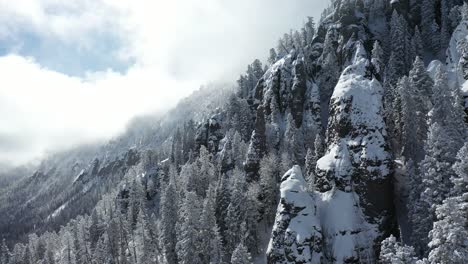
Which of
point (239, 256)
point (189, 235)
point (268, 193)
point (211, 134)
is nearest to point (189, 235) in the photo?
point (189, 235)

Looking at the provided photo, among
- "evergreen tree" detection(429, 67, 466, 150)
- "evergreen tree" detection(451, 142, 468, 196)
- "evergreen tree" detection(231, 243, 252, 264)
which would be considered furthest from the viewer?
"evergreen tree" detection(429, 67, 466, 150)

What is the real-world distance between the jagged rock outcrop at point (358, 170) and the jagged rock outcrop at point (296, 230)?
2606 millimetres

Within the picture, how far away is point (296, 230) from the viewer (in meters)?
60.5

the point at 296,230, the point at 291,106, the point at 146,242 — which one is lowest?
the point at 296,230

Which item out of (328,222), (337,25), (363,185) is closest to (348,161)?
(363,185)

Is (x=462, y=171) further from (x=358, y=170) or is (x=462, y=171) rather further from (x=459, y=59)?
(x=459, y=59)

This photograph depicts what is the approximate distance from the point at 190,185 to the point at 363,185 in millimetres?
54984

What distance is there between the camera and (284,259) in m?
59.7

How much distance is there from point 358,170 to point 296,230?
44.6 feet

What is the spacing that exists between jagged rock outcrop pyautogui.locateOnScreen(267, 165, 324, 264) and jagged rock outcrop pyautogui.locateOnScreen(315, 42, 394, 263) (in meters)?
2.61

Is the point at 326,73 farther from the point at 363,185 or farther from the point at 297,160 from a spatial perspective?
the point at 363,185

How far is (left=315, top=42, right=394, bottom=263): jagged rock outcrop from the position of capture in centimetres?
5903

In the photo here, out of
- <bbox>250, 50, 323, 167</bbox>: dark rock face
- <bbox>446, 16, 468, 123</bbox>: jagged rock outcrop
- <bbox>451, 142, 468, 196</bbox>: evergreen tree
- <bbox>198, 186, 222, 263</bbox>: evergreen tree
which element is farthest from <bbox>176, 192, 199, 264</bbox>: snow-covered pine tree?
<bbox>446, 16, 468, 123</bbox>: jagged rock outcrop

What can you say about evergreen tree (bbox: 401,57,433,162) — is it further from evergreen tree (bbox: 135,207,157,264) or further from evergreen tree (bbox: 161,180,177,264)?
evergreen tree (bbox: 135,207,157,264)
